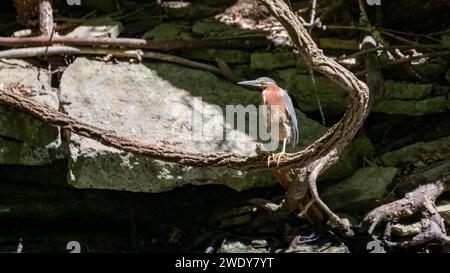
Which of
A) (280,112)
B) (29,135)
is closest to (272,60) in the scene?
(280,112)

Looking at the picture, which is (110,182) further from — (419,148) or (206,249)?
(419,148)

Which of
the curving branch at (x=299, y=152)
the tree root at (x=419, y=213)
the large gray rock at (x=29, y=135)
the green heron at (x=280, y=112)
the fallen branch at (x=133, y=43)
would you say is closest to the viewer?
the curving branch at (x=299, y=152)

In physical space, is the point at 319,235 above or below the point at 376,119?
below

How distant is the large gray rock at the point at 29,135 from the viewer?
187 inches

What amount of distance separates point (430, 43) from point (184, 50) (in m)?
2.17

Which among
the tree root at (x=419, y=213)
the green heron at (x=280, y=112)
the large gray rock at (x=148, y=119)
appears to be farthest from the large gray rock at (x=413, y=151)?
the green heron at (x=280, y=112)

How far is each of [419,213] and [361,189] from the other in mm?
523

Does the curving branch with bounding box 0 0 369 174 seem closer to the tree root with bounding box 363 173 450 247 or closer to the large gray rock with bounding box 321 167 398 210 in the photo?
the tree root with bounding box 363 173 450 247

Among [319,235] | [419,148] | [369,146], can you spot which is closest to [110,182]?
[319,235]

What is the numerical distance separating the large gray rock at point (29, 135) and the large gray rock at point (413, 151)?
2636mm

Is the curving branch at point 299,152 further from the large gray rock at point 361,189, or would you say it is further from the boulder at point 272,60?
the boulder at point 272,60

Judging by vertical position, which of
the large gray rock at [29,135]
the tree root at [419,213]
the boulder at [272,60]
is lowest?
the tree root at [419,213]

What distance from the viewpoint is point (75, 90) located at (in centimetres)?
486
